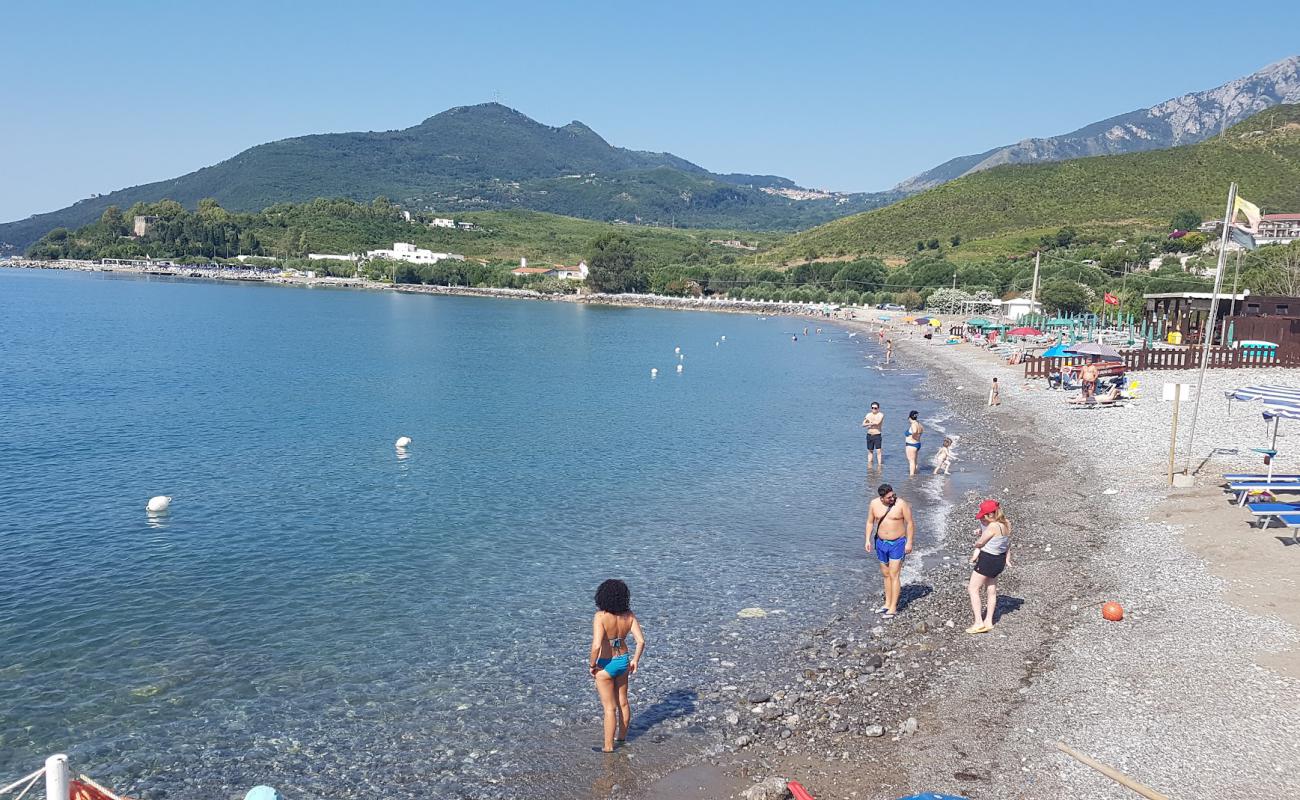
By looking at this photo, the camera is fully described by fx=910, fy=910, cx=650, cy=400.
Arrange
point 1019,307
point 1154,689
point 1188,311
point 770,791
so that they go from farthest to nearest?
point 1019,307
point 1188,311
point 1154,689
point 770,791

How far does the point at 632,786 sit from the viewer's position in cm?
952

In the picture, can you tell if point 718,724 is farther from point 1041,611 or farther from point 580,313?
point 580,313

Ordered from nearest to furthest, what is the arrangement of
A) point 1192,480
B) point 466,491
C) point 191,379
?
point 1192,480 → point 466,491 → point 191,379

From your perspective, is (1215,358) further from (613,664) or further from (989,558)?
(613,664)

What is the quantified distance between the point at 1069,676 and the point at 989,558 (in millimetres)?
1902

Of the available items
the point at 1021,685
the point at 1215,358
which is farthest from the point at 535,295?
the point at 1021,685

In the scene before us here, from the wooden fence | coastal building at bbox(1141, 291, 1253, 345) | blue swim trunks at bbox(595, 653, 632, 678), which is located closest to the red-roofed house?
coastal building at bbox(1141, 291, 1253, 345)

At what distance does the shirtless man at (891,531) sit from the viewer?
13391 millimetres

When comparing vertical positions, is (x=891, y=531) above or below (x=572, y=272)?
below

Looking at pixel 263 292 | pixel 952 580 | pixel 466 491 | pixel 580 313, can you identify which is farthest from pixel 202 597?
pixel 263 292

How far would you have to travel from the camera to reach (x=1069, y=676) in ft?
35.5

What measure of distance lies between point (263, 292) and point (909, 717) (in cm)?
15701

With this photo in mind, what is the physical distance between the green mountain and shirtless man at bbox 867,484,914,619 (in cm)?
11689

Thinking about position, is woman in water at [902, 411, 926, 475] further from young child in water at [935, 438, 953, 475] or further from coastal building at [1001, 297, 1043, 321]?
coastal building at [1001, 297, 1043, 321]
